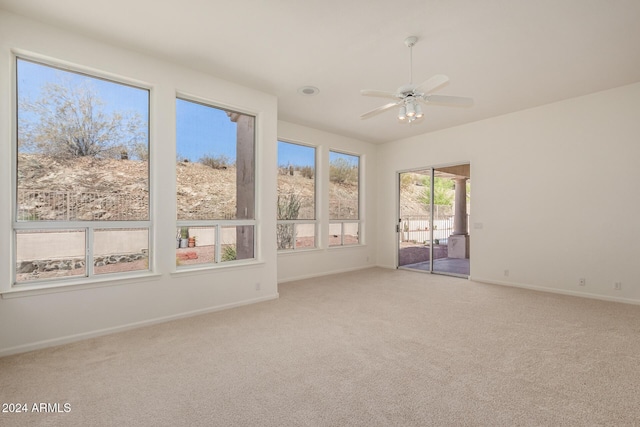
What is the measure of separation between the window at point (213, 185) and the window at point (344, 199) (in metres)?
2.50

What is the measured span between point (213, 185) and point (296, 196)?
2120 mm

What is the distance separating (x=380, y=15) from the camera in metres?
2.73

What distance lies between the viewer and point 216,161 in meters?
4.18

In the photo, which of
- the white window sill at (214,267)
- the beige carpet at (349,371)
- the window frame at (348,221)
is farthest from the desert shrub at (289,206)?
the beige carpet at (349,371)

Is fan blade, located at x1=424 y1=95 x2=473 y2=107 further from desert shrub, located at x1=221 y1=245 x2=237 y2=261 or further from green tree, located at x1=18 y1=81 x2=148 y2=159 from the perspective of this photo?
green tree, located at x1=18 y1=81 x2=148 y2=159

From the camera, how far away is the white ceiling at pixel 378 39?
265 cm

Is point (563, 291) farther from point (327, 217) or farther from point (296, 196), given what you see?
point (296, 196)


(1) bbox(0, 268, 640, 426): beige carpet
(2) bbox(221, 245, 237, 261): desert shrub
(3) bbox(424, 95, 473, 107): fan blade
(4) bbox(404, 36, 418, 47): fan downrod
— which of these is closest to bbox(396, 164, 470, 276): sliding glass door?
(1) bbox(0, 268, 640, 426): beige carpet

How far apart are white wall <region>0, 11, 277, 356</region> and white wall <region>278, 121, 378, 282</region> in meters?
1.30

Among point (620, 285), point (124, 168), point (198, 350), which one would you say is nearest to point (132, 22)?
point (124, 168)

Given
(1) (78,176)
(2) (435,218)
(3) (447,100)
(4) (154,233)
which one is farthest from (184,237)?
(2) (435,218)

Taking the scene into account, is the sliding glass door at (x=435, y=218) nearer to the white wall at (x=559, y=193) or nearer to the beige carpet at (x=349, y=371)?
the white wall at (x=559, y=193)

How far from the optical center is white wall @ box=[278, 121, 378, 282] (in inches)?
230

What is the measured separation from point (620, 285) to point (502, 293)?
1.44 metres
